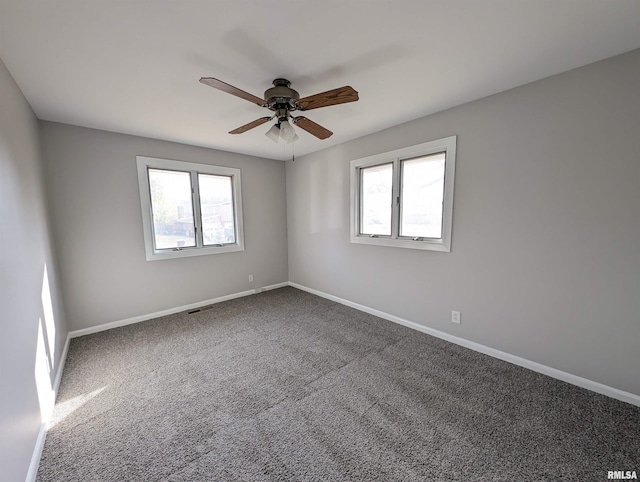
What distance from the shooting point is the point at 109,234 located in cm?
309

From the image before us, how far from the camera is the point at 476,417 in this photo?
1705 millimetres

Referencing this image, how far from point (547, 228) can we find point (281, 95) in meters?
2.41

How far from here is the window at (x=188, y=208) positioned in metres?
3.35

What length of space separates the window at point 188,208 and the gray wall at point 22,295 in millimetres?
1024

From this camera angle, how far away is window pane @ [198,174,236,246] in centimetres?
385

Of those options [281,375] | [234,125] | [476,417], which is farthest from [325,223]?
[476,417]

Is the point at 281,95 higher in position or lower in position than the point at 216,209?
higher

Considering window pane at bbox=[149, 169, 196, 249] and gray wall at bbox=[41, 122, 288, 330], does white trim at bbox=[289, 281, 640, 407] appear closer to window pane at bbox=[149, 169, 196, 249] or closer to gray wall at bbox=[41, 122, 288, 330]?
gray wall at bbox=[41, 122, 288, 330]

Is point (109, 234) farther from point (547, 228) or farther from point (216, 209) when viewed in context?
point (547, 228)

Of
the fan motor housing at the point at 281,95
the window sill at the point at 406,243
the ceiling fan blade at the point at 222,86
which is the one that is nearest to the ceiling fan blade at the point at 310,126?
the fan motor housing at the point at 281,95

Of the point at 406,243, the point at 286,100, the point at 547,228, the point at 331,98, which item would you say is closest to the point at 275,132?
the point at 286,100

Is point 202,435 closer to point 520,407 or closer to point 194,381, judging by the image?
point 194,381

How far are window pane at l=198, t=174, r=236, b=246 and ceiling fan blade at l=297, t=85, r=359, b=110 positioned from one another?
250cm

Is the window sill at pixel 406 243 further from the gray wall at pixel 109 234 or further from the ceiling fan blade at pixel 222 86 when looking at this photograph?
the gray wall at pixel 109 234
